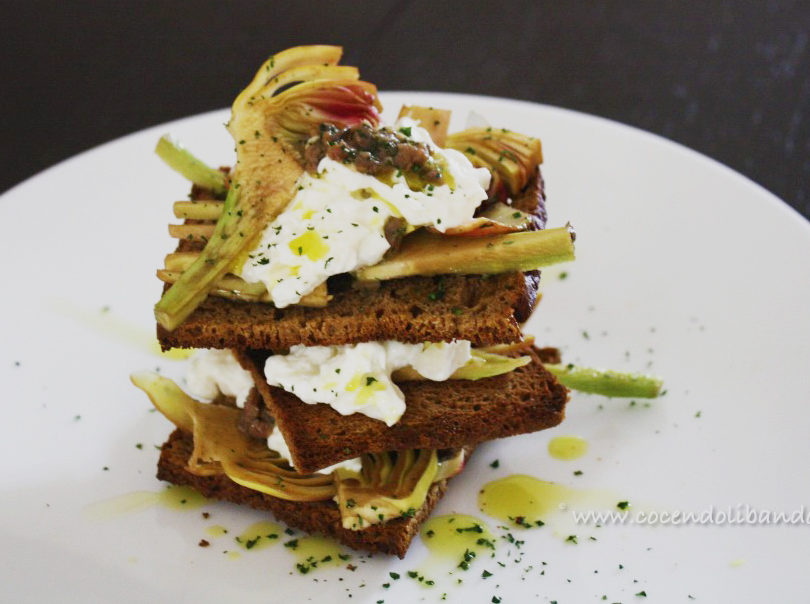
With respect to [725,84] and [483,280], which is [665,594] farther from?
[725,84]

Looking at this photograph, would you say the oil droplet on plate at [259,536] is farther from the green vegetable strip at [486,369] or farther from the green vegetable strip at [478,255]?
the green vegetable strip at [478,255]

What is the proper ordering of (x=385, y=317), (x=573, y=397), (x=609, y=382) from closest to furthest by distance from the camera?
(x=385, y=317) < (x=609, y=382) < (x=573, y=397)

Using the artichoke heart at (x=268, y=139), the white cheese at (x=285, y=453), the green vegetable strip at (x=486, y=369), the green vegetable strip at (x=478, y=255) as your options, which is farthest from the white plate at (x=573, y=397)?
the green vegetable strip at (x=478, y=255)

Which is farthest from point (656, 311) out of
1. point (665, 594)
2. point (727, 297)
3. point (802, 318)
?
point (665, 594)

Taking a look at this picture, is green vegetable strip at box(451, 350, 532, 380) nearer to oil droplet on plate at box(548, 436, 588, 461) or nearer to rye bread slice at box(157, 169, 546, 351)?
rye bread slice at box(157, 169, 546, 351)

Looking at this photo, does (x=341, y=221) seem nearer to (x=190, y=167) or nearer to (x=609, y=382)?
(x=190, y=167)

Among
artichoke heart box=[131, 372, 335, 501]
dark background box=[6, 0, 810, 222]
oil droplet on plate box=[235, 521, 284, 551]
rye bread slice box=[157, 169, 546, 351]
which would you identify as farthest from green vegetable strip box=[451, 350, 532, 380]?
dark background box=[6, 0, 810, 222]

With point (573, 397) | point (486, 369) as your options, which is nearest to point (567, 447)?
point (573, 397)
